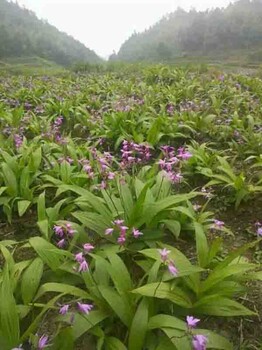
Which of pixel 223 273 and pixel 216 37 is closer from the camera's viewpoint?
pixel 223 273

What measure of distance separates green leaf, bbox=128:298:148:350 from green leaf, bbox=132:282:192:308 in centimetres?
11

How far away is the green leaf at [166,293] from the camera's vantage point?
7.03ft

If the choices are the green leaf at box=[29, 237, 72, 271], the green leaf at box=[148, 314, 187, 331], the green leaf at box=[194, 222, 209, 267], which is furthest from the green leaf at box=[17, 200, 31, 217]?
the green leaf at box=[148, 314, 187, 331]

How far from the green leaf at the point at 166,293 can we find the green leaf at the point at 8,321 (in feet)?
2.19

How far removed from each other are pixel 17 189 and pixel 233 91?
618 cm

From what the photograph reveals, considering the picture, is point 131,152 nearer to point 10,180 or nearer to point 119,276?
point 119,276

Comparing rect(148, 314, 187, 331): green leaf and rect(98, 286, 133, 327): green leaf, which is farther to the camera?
rect(98, 286, 133, 327): green leaf

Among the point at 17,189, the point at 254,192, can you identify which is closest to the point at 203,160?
the point at 254,192

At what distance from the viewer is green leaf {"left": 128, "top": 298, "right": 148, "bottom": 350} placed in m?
2.07

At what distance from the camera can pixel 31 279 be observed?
2541 millimetres

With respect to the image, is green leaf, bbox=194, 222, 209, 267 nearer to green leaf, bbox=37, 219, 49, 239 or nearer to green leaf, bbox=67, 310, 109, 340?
green leaf, bbox=67, 310, 109, 340

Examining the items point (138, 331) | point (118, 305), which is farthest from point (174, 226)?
point (138, 331)

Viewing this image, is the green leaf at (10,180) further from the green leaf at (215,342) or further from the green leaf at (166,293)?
the green leaf at (215,342)

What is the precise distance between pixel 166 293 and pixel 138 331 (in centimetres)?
26
